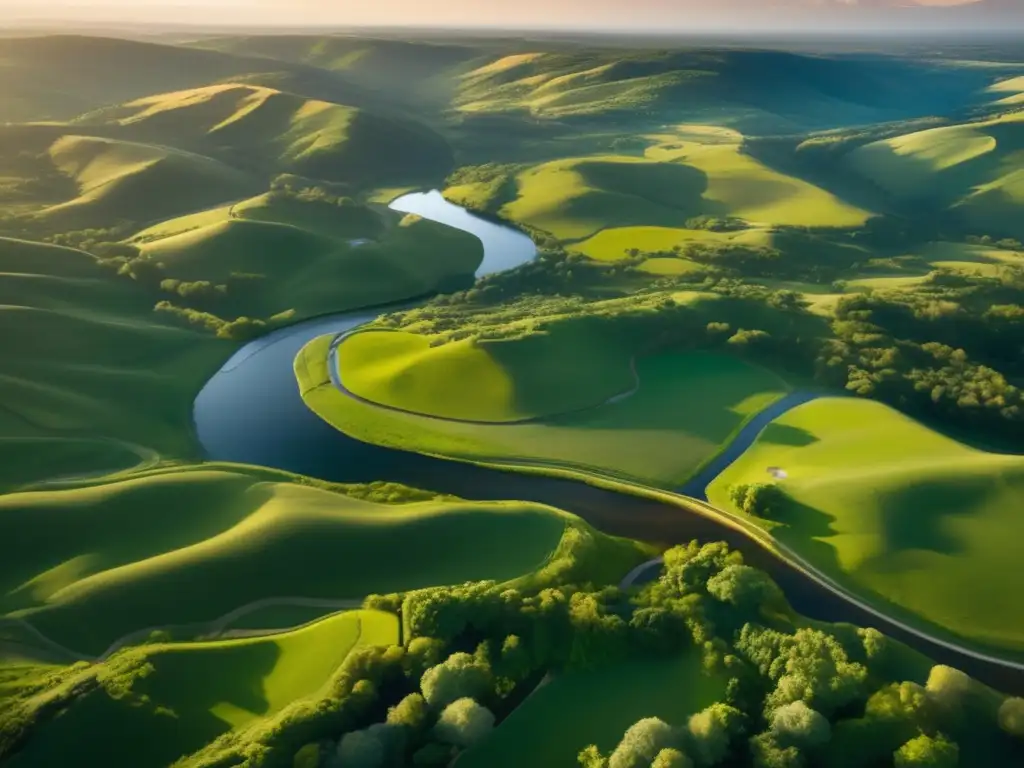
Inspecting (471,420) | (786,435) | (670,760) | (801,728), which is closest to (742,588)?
(801,728)

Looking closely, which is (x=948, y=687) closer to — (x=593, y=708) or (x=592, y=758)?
(x=593, y=708)

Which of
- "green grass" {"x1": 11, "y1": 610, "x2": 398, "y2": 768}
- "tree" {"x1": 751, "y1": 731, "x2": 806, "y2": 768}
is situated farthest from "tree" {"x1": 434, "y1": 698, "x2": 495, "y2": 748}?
"tree" {"x1": 751, "y1": 731, "x2": 806, "y2": 768}

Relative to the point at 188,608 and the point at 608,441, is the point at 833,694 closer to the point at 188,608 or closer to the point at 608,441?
the point at 608,441

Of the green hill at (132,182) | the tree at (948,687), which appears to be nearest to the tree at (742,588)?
the tree at (948,687)

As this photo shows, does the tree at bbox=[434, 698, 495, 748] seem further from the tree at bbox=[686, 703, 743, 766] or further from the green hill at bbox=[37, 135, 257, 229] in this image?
the green hill at bbox=[37, 135, 257, 229]

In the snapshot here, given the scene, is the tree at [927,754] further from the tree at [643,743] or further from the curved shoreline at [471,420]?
the curved shoreline at [471,420]

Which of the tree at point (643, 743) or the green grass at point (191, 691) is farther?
the green grass at point (191, 691)
